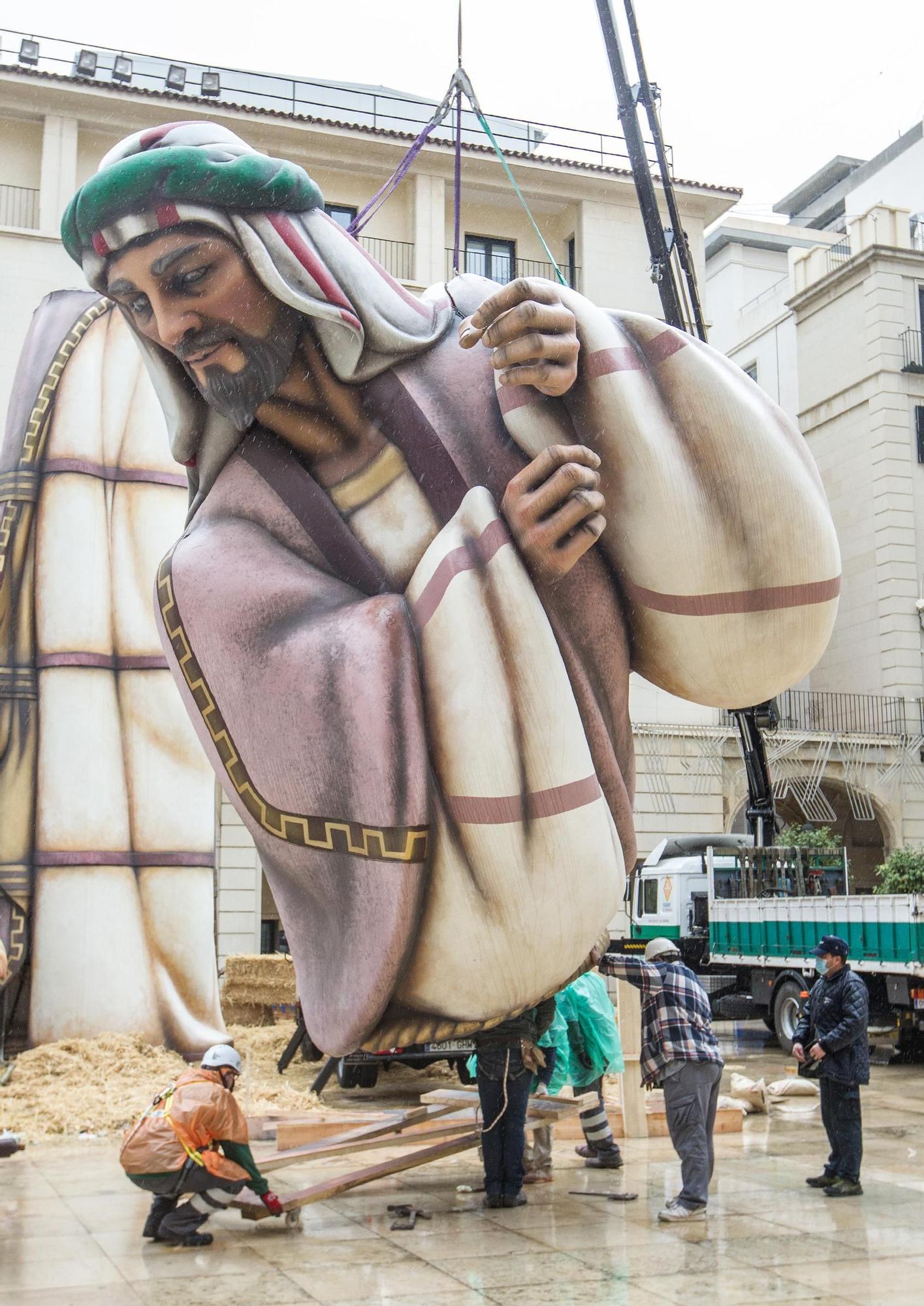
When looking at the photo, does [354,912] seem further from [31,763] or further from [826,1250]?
[31,763]

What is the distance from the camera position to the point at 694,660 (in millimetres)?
2527

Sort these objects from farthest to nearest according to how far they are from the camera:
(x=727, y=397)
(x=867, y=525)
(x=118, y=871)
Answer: (x=867, y=525) < (x=118, y=871) < (x=727, y=397)

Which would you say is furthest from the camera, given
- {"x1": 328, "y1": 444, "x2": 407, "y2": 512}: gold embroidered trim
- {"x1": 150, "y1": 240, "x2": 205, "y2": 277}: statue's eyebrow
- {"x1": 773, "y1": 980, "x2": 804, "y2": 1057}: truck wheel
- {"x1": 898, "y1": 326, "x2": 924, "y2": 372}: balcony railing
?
{"x1": 898, "y1": 326, "x2": 924, "y2": 372}: balcony railing

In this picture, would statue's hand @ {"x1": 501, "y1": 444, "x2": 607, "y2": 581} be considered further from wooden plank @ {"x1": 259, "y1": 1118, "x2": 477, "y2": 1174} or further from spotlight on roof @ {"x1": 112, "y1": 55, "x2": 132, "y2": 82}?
spotlight on roof @ {"x1": 112, "y1": 55, "x2": 132, "y2": 82}

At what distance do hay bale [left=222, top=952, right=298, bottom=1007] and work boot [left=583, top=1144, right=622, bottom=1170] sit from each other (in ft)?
18.2

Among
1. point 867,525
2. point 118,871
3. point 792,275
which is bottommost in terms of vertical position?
point 118,871

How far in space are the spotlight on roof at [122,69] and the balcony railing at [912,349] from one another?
1494 centimetres

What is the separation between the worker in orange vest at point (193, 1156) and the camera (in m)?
6.82

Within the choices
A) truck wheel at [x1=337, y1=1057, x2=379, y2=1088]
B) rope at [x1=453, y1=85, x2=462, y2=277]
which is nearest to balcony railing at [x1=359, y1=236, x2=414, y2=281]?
truck wheel at [x1=337, y1=1057, x2=379, y2=1088]

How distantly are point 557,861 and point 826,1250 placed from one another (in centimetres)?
524

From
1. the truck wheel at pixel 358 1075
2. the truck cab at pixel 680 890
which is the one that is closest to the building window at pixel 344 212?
the truck cab at pixel 680 890

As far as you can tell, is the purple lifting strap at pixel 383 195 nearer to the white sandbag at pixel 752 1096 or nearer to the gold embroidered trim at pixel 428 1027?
the gold embroidered trim at pixel 428 1027

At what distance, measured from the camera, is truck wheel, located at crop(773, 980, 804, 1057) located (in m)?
15.3

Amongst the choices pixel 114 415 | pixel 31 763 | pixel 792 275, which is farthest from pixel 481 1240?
pixel 792 275
